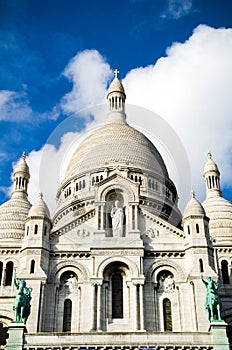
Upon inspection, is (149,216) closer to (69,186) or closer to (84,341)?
(84,341)

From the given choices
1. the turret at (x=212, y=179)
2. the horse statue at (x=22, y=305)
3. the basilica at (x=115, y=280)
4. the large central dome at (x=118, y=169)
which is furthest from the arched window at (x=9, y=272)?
the turret at (x=212, y=179)

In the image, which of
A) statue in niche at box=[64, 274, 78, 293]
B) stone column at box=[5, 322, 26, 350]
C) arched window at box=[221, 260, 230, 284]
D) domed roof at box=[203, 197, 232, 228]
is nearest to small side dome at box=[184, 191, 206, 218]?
arched window at box=[221, 260, 230, 284]

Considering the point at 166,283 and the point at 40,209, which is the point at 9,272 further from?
the point at 166,283

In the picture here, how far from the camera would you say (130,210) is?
37125 mm

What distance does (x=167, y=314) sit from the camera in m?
33.8

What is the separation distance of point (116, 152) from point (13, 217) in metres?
11.3

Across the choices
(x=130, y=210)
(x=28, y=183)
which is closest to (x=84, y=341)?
(x=130, y=210)

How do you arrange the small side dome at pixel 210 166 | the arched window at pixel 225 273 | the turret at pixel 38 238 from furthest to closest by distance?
the small side dome at pixel 210 166 → the arched window at pixel 225 273 → the turret at pixel 38 238

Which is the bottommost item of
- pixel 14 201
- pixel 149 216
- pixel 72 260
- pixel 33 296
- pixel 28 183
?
pixel 33 296

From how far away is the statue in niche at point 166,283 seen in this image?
34625 mm

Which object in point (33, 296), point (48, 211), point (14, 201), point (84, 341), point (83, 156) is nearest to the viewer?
point (84, 341)

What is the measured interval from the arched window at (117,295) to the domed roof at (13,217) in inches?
470

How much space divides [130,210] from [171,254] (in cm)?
412

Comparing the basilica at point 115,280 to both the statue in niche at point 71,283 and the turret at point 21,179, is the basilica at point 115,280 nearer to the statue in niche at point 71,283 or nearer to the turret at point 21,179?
the statue in niche at point 71,283
